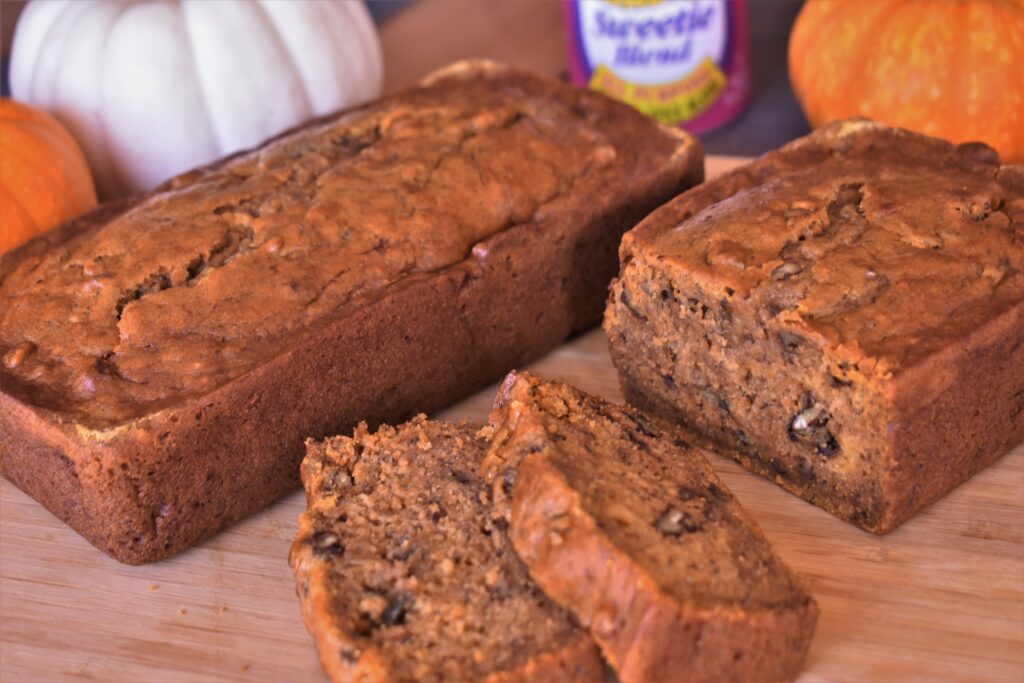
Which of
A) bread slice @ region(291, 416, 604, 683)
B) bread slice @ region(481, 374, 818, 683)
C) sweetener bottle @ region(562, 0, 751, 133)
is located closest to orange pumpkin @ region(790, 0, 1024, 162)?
sweetener bottle @ region(562, 0, 751, 133)

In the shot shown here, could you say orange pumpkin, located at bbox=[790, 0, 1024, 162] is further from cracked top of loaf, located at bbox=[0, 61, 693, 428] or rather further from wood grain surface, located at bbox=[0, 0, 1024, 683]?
wood grain surface, located at bbox=[0, 0, 1024, 683]

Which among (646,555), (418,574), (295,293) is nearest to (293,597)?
(418,574)

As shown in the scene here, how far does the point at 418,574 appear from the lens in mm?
2559

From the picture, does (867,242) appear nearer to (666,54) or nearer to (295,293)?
(295,293)

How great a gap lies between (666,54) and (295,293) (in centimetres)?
208

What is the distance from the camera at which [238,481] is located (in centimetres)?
299

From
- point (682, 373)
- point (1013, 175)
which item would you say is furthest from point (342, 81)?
point (1013, 175)

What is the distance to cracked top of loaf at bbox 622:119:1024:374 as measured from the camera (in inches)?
108

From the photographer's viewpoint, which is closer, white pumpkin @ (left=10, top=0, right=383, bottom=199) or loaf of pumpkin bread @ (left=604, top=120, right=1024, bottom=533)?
loaf of pumpkin bread @ (left=604, top=120, right=1024, bottom=533)

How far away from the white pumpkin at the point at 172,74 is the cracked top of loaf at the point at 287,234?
0.38 m

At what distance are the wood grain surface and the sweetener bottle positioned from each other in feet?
6.27

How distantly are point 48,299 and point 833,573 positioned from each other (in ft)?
7.09

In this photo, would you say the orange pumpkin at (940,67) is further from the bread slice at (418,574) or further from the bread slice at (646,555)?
the bread slice at (418,574)

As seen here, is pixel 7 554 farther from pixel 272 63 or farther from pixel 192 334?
pixel 272 63
